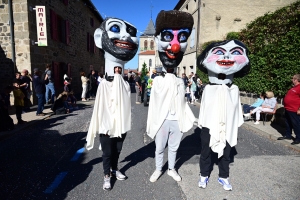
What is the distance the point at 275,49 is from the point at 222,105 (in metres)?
4.85

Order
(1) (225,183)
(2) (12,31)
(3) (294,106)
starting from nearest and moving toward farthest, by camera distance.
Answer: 1. (1) (225,183)
2. (3) (294,106)
3. (2) (12,31)

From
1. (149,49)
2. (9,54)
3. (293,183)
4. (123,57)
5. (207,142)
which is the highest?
(149,49)

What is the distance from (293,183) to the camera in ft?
9.94

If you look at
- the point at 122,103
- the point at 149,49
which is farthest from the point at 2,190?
the point at 149,49

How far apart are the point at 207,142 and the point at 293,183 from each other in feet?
4.96

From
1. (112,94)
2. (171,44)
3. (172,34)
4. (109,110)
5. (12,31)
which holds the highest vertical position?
(12,31)

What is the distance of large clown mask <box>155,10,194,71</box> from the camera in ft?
9.36

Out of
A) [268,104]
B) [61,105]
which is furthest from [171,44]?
[61,105]

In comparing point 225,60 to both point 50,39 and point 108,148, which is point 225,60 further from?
point 50,39

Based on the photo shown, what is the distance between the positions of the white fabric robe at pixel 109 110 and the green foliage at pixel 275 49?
5.16 meters

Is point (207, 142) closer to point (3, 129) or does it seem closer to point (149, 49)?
point (3, 129)

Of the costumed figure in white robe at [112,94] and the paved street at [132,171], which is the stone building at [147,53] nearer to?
the paved street at [132,171]

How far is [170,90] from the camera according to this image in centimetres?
295

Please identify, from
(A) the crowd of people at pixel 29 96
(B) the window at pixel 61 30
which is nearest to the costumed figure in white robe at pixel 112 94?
(A) the crowd of people at pixel 29 96
